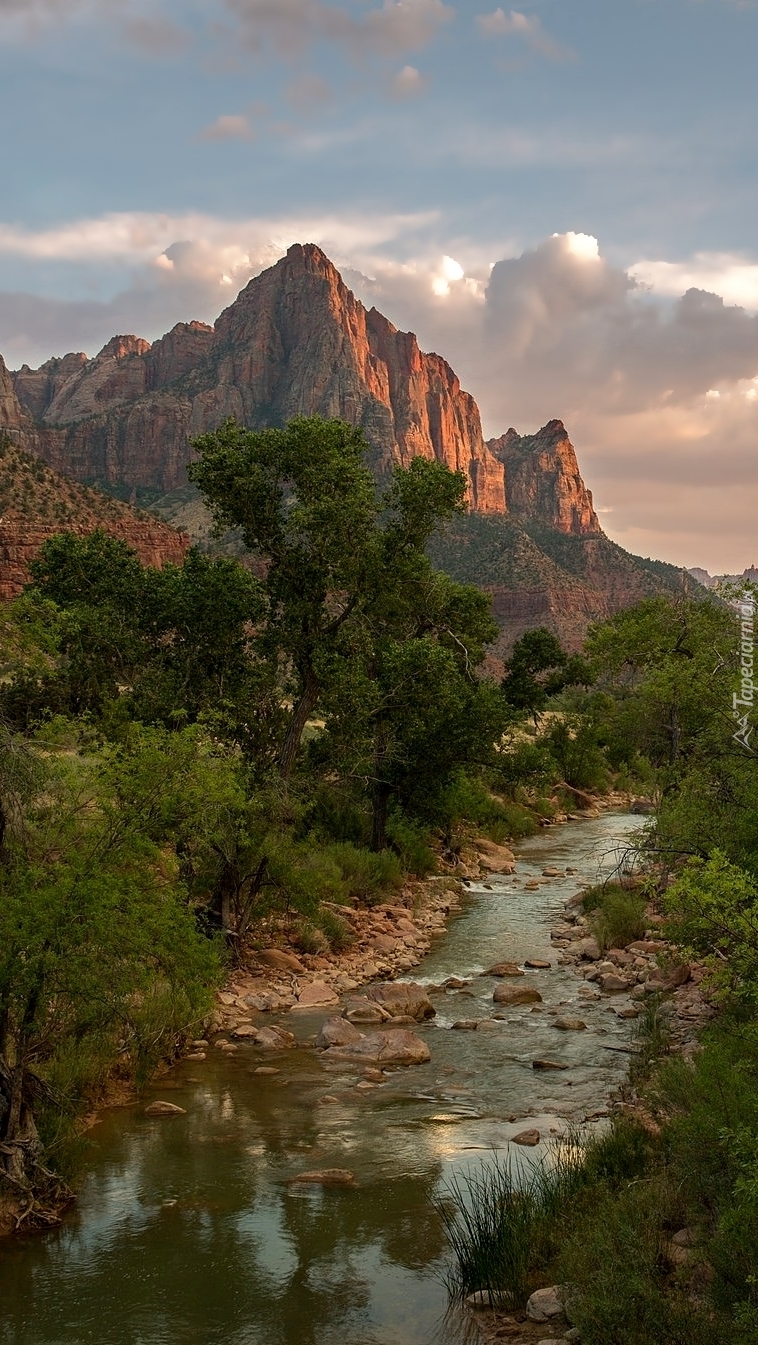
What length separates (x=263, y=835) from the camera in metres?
17.3

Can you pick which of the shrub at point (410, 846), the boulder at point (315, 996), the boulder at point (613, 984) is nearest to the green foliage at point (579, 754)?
the shrub at point (410, 846)

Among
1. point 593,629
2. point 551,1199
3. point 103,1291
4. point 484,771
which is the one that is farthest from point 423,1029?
point 484,771

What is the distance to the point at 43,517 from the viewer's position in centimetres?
5900

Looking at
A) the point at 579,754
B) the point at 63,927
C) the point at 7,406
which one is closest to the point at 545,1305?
the point at 63,927

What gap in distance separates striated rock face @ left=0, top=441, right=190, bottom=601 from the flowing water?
41.0 meters

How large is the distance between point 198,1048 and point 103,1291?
6225mm

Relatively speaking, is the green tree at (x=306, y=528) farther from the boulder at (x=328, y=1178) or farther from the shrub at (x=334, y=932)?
the boulder at (x=328, y=1178)

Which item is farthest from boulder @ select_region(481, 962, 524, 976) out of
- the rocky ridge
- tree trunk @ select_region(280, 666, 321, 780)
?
the rocky ridge

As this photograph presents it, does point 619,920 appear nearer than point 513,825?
Yes

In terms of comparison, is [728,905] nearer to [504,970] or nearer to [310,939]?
[504,970]

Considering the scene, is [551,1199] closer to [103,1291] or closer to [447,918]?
[103,1291]

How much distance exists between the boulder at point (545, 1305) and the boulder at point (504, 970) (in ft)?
37.5

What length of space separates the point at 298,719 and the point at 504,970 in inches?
242

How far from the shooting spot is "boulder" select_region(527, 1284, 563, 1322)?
7.05 metres
